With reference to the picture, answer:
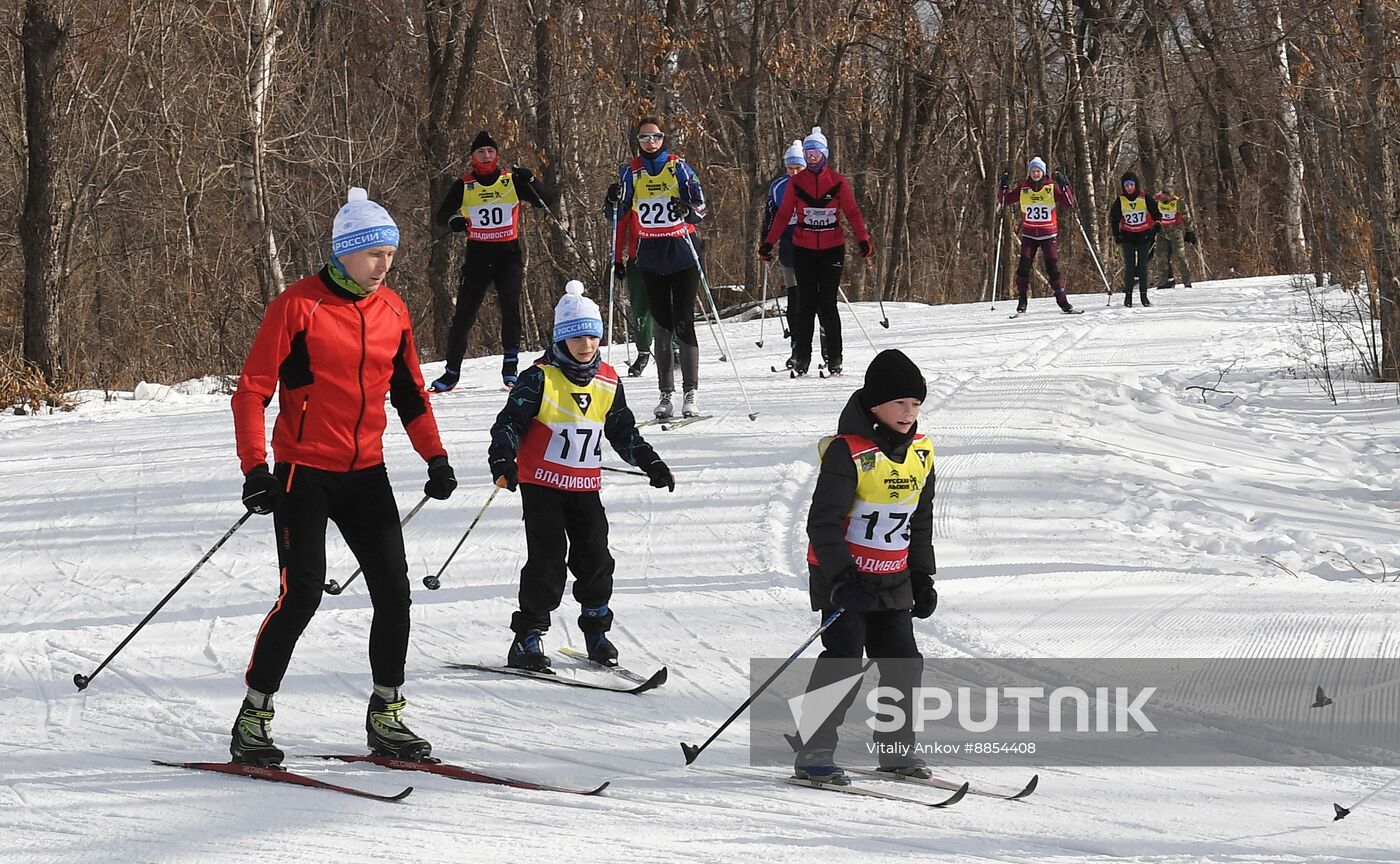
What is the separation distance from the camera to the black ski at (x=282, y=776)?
14.6 ft

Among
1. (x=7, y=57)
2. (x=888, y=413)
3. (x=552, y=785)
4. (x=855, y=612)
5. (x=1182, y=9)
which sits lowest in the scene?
(x=552, y=785)

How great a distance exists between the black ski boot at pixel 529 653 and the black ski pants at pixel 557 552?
0.03 meters

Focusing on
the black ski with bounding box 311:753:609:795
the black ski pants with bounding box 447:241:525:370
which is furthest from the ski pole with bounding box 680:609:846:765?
the black ski pants with bounding box 447:241:525:370

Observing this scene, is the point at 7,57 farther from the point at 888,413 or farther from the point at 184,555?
the point at 888,413

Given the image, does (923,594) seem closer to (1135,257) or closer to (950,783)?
(950,783)

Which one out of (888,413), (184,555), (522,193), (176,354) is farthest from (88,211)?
(888,413)

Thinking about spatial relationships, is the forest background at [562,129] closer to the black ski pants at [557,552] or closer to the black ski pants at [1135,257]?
the black ski pants at [1135,257]

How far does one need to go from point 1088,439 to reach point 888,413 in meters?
6.24

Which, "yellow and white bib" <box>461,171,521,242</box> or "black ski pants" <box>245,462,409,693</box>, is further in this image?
"yellow and white bib" <box>461,171,521,242</box>

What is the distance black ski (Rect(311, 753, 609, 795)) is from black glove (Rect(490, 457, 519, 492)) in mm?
1163

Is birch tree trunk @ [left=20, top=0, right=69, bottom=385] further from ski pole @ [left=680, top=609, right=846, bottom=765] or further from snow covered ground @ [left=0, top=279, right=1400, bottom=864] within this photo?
ski pole @ [left=680, top=609, right=846, bottom=765]

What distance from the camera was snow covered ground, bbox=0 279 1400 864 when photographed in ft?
13.9

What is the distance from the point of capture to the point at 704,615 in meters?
6.76

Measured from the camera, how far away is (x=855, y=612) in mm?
4578
